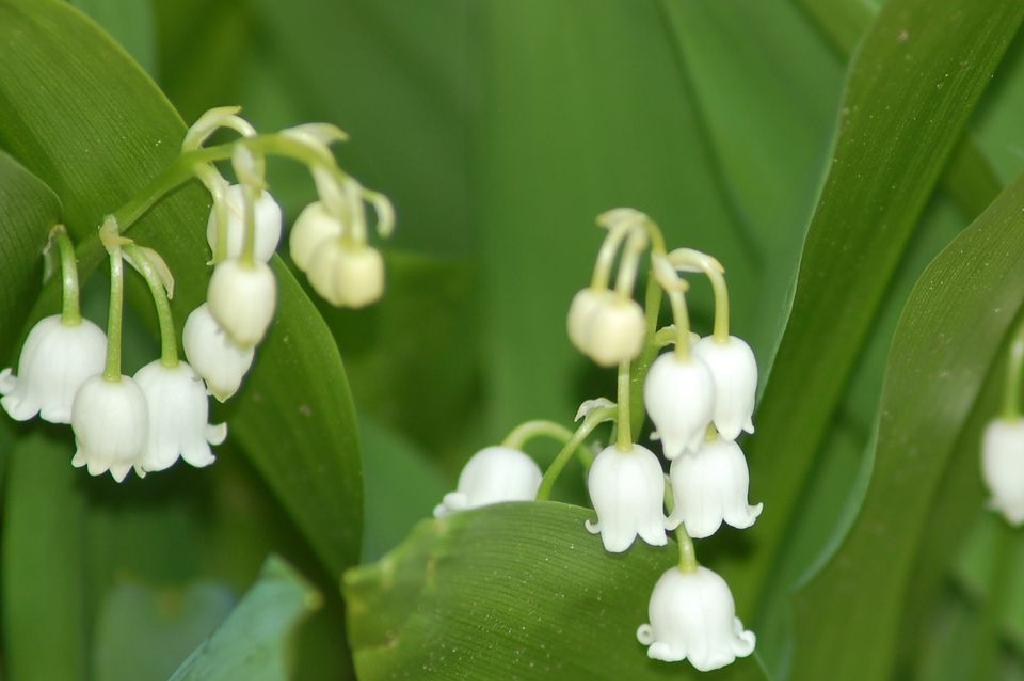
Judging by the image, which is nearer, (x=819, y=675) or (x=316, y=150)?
(x=316, y=150)

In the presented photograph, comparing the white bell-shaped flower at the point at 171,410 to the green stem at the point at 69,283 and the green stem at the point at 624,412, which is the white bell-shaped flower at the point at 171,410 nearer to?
the green stem at the point at 69,283

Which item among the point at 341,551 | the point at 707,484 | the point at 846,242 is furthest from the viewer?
the point at 341,551

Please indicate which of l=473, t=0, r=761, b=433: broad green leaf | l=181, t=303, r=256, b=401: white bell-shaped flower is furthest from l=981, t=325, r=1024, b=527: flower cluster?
l=181, t=303, r=256, b=401: white bell-shaped flower

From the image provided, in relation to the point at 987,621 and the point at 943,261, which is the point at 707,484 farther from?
the point at 987,621

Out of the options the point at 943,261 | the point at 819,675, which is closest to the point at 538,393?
the point at 819,675

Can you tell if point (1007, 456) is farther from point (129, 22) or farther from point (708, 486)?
point (129, 22)

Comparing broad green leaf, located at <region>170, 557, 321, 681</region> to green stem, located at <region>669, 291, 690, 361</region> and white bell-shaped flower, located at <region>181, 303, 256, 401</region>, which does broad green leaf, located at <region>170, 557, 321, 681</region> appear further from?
green stem, located at <region>669, 291, 690, 361</region>
